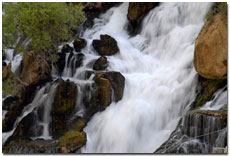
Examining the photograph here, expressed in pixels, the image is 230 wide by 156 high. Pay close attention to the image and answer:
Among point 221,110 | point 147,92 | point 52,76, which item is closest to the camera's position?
point 221,110

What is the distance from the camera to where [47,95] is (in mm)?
8602

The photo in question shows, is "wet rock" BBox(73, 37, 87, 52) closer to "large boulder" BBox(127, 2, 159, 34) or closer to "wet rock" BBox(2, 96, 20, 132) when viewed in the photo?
"large boulder" BBox(127, 2, 159, 34)

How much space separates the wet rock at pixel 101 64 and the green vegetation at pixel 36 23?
144cm

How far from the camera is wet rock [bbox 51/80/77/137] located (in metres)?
8.13

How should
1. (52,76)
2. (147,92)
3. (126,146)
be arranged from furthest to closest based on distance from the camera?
1. (52,76)
2. (147,92)
3. (126,146)

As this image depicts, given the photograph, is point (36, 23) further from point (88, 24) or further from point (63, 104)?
point (88, 24)

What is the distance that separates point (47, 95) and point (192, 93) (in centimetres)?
401

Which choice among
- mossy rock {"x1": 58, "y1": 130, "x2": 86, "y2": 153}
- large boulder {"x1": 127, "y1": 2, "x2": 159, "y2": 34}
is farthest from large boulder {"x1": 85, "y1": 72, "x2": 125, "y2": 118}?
large boulder {"x1": 127, "y1": 2, "x2": 159, "y2": 34}

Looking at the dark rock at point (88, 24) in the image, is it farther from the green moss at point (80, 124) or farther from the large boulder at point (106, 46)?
the green moss at point (80, 124)

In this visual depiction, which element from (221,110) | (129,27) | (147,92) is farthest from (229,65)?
(129,27)

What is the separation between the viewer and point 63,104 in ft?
27.5

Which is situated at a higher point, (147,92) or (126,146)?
(147,92)

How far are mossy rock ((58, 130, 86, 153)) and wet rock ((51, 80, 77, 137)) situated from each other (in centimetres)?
95

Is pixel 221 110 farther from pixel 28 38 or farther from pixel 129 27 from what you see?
pixel 129 27
